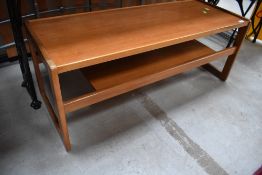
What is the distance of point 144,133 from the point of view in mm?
1444

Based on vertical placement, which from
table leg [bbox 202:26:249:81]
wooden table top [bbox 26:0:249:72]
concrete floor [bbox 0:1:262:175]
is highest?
wooden table top [bbox 26:0:249:72]

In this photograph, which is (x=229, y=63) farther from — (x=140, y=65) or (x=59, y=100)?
(x=59, y=100)

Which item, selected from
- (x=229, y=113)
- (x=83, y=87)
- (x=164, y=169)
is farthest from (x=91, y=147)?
(x=229, y=113)

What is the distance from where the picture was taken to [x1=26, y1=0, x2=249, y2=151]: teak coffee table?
1070 mm

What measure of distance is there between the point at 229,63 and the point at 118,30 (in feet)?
3.66

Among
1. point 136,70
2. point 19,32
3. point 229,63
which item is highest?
point 19,32

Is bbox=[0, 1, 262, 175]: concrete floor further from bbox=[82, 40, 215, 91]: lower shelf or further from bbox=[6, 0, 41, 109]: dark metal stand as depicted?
bbox=[82, 40, 215, 91]: lower shelf

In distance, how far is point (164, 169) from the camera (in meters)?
1.25

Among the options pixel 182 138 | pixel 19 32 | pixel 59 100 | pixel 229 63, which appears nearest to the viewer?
pixel 59 100

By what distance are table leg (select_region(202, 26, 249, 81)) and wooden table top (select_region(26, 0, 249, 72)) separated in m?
0.11

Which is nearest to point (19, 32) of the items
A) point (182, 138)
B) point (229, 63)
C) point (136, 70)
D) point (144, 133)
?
point (136, 70)

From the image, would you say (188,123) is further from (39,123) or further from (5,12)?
(5,12)

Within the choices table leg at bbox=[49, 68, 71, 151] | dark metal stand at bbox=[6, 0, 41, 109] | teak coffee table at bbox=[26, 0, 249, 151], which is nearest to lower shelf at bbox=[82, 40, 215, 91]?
teak coffee table at bbox=[26, 0, 249, 151]

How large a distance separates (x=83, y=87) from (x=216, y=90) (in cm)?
113
